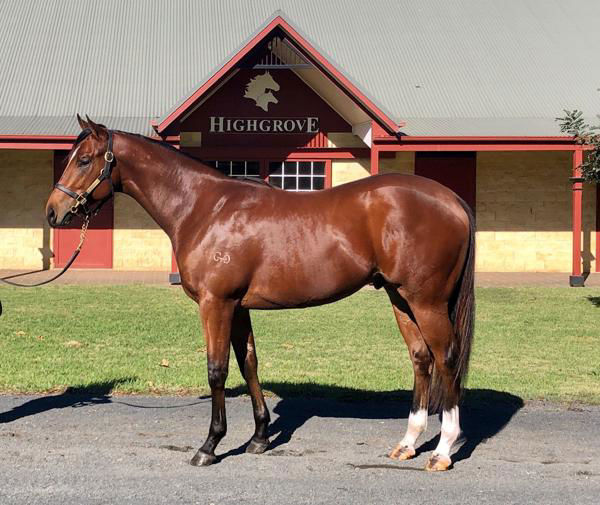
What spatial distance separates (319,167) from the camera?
1978 cm

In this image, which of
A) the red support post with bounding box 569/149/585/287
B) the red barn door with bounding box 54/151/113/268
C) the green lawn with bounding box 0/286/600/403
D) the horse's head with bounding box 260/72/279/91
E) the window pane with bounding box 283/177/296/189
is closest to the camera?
the green lawn with bounding box 0/286/600/403

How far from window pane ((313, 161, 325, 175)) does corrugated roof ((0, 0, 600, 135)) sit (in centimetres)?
183

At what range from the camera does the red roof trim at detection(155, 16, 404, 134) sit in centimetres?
1667

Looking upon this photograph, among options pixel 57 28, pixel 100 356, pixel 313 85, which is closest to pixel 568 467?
pixel 100 356

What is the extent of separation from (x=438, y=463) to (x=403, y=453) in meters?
0.32

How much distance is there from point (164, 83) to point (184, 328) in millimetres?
9700

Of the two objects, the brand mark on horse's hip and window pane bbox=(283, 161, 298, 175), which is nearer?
the brand mark on horse's hip

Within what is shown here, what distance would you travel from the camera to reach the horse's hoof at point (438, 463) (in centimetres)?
588

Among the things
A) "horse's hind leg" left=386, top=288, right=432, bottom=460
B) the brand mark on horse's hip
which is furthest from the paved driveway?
the brand mark on horse's hip

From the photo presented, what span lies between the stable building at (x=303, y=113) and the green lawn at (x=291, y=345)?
3.81m

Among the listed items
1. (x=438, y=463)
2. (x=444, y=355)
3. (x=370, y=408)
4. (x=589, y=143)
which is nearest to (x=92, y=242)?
(x=589, y=143)

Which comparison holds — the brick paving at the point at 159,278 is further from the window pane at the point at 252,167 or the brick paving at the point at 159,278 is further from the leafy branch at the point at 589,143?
the leafy branch at the point at 589,143

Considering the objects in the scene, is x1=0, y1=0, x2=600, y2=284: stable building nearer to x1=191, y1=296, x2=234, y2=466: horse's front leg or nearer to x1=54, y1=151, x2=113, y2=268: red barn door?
x1=54, y1=151, x2=113, y2=268: red barn door

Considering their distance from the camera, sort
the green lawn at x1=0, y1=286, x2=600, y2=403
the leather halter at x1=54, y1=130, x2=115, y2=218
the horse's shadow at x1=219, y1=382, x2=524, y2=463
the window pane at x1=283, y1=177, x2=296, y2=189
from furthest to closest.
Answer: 1. the window pane at x1=283, y1=177, x2=296, y2=189
2. the green lawn at x1=0, y1=286, x2=600, y2=403
3. the horse's shadow at x1=219, y1=382, x2=524, y2=463
4. the leather halter at x1=54, y1=130, x2=115, y2=218
